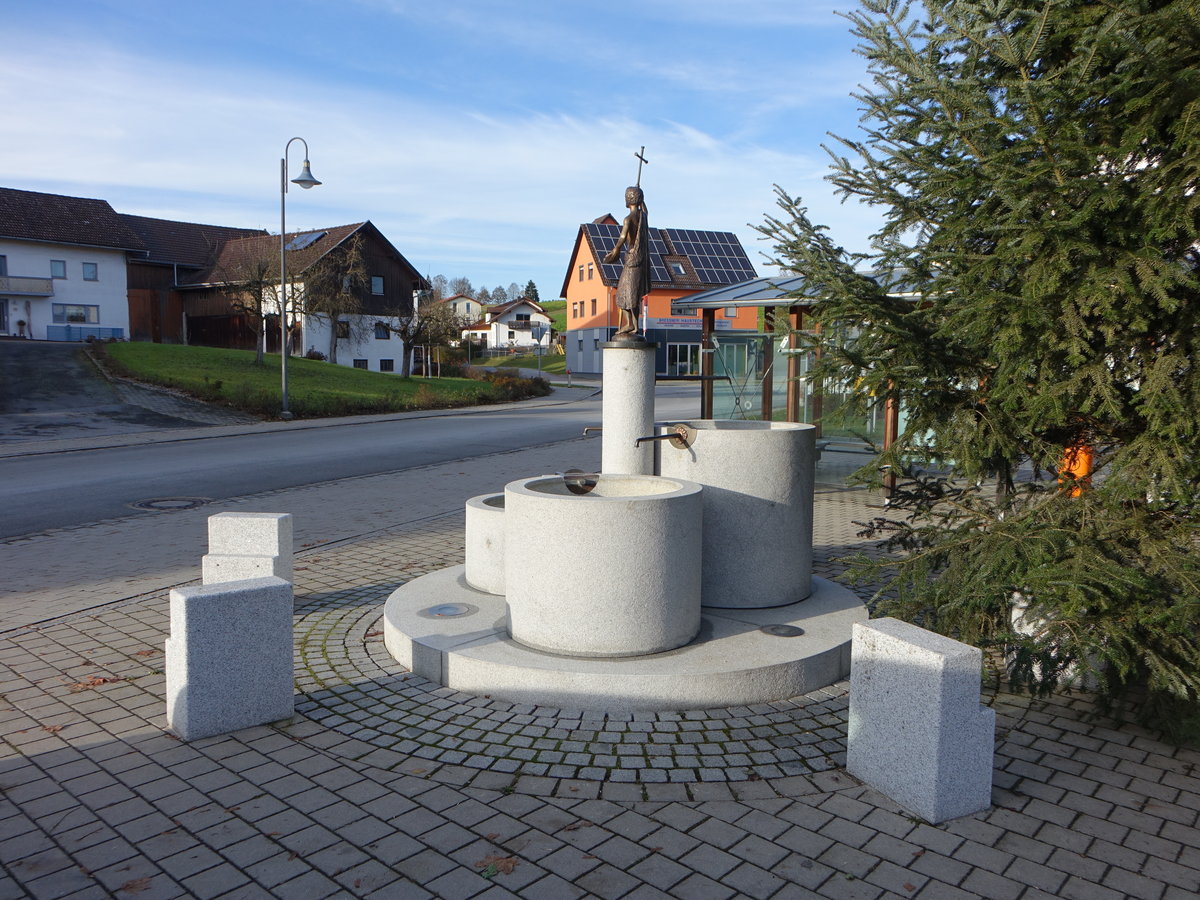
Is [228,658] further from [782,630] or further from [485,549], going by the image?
[782,630]

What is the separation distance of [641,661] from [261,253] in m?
45.2

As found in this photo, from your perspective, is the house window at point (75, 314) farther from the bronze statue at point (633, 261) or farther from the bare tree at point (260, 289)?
the bronze statue at point (633, 261)

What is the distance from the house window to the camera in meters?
48.0

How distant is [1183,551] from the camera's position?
4836 mm

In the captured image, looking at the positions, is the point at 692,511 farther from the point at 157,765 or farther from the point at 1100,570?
the point at 157,765

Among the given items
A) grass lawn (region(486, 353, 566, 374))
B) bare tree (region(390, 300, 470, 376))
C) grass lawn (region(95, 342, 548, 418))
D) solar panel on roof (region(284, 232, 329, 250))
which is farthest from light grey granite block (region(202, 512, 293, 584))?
grass lawn (region(486, 353, 566, 374))

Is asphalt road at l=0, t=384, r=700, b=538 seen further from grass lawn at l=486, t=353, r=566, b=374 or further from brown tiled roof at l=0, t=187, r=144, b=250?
grass lawn at l=486, t=353, r=566, b=374

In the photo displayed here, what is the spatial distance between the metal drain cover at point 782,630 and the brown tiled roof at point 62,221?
5107cm

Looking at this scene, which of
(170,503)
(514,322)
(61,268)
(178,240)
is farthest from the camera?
(514,322)

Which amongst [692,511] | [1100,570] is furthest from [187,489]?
[1100,570]

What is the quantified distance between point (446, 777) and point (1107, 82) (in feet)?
15.5

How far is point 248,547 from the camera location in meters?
6.98

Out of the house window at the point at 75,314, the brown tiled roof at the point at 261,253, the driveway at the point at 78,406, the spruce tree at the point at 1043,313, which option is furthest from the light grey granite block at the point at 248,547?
the house window at the point at 75,314

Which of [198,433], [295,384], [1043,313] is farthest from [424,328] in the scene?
[1043,313]
